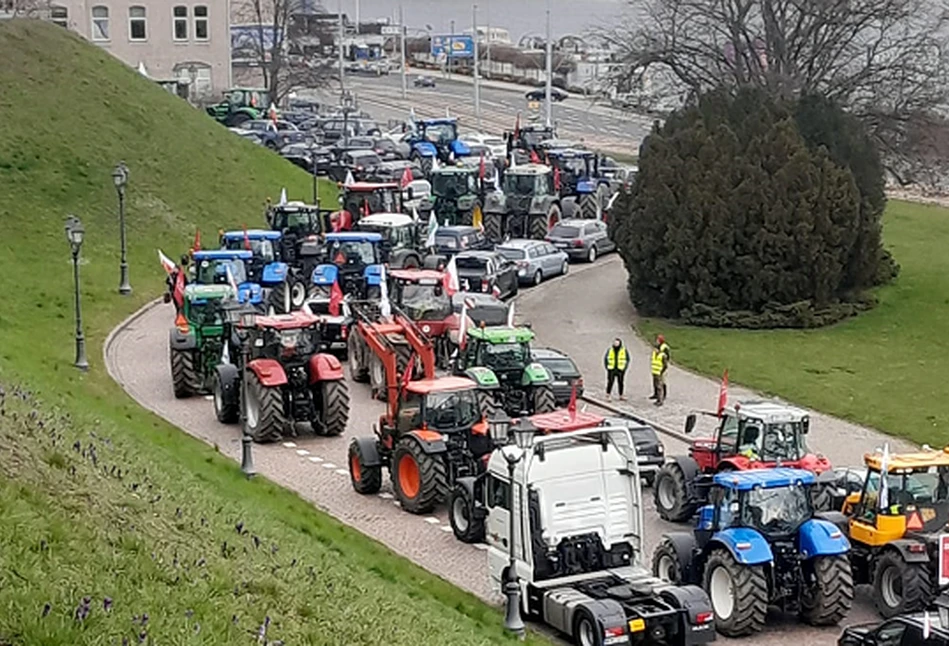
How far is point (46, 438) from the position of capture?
17.2 metres

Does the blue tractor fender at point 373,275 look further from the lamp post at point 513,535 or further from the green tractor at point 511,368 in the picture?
the lamp post at point 513,535

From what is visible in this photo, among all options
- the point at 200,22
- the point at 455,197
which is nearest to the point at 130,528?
the point at 455,197

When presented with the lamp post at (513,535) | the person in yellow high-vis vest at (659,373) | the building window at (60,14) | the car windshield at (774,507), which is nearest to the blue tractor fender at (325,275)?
the person in yellow high-vis vest at (659,373)

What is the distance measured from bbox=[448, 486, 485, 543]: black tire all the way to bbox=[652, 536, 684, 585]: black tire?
119 inches

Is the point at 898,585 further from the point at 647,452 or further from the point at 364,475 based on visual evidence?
the point at 364,475

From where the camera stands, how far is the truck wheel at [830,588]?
750 inches

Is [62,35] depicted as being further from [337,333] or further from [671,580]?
[671,580]

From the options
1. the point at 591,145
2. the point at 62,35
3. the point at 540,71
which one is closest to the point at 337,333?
the point at 62,35

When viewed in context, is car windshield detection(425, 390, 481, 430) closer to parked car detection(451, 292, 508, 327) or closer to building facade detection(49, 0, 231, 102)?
parked car detection(451, 292, 508, 327)

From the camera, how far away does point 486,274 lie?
42844 mm

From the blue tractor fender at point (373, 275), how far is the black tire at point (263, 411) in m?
10.3

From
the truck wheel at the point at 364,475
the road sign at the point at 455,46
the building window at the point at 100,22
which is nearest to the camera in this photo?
Result: the truck wheel at the point at 364,475

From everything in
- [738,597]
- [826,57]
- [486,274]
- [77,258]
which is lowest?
[738,597]

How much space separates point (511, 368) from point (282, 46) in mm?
62140
